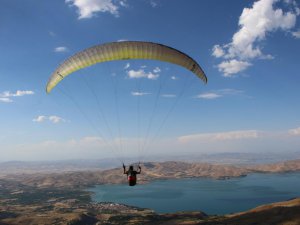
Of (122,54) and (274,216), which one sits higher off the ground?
(122,54)

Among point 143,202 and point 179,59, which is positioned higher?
point 179,59

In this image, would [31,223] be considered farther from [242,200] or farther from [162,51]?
[242,200]

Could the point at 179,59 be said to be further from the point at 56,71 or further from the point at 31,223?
the point at 31,223

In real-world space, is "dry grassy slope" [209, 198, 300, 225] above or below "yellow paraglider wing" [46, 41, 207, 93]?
below

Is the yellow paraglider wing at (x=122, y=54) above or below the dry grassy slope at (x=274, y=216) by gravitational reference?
above

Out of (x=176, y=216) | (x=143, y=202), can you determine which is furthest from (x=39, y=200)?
(x=176, y=216)

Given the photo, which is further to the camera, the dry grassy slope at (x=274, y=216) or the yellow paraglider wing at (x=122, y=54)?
the dry grassy slope at (x=274, y=216)

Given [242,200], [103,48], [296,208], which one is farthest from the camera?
[242,200]

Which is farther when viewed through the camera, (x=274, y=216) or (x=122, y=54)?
(x=274, y=216)

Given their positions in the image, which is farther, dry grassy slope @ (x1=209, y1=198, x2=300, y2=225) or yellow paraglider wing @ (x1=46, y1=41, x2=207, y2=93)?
dry grassy slope @ (x1=209, y1=198, x2=300, y2=225)

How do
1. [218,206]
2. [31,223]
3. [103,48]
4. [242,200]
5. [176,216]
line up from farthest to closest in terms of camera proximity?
[242,200]
[218,206]
[176,216]
[31,223]
[103,48]

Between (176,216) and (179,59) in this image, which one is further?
(176,216)
